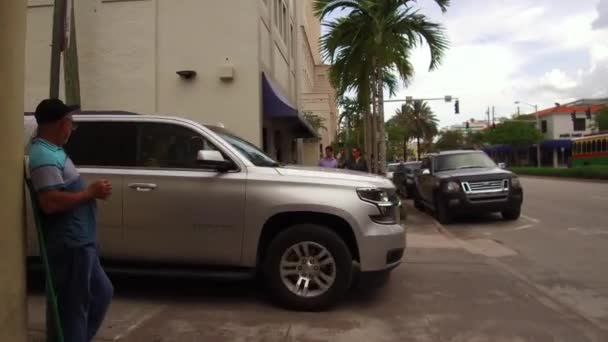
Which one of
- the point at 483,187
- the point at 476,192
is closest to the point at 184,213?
the point at 476,192

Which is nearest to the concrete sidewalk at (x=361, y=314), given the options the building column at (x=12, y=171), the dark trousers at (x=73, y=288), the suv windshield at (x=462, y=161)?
the dark trousers at (x=73, y=288)

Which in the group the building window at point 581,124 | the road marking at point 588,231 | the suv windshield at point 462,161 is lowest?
the road marking at point 588,231

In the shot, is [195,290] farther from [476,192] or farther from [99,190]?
[476,192]

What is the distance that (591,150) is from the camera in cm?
3919

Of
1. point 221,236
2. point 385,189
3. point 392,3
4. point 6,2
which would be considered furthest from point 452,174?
point 6,2

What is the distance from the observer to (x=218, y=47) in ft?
39.8

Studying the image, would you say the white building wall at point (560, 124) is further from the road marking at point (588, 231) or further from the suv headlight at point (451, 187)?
the road marking at point (588, 231)

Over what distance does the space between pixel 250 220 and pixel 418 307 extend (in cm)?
197

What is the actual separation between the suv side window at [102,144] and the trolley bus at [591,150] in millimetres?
37603

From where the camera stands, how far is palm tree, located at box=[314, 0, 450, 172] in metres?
13.6

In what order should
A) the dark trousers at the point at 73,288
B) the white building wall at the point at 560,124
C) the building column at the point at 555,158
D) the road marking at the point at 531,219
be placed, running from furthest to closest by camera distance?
1. the white building wall at the point at 560,124
2. the building column at the point at 555,158
3. the road marking at the point at 531,219
4. the dark trousers at the point at 73,288

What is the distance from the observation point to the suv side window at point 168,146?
5.69 meters

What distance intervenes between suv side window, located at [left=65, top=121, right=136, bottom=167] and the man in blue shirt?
7.38 feet

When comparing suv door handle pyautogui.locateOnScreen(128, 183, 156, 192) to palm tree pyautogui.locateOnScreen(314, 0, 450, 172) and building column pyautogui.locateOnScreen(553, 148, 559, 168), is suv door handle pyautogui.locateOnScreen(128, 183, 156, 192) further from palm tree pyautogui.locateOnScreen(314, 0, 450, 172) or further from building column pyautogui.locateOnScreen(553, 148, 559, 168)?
building column pyautogui.locateOnScreen(553, 148, 559, 168)
